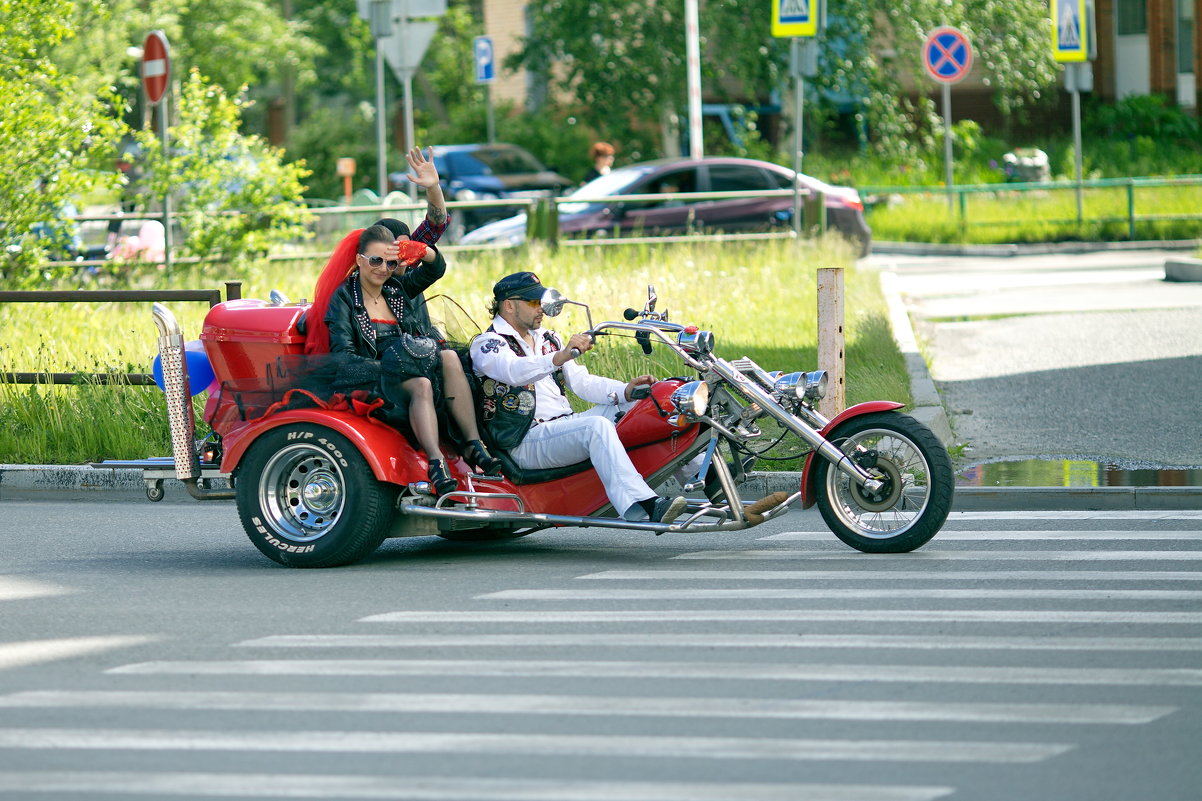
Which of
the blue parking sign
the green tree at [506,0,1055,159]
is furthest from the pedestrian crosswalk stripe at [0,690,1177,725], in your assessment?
the blue parking sign

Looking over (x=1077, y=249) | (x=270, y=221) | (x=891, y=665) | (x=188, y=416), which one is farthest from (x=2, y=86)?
(x=1077, y=249)

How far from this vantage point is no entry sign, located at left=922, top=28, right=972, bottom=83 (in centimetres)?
2578

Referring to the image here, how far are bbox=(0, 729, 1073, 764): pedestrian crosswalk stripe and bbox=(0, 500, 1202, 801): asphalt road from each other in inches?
0.5

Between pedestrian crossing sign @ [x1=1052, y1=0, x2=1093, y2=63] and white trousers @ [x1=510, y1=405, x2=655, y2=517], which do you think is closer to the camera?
white trousers @ [x1=510, y1=405, x2=655, y2=517]

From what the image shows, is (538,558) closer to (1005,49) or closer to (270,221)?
(270,221)

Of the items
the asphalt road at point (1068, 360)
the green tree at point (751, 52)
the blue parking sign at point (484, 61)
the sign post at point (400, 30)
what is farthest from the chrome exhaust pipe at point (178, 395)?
the blue parking sign at point (484, 61)

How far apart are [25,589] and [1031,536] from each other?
4725 mm

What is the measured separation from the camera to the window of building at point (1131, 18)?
130 ft

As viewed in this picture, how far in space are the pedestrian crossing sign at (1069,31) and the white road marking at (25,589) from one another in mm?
21543

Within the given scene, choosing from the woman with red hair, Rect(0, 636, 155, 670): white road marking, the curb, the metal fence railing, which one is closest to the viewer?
Rect(0, 636, 155, 670): white road marking

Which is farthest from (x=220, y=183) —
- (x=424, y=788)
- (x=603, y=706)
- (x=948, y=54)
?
(x=424, y=788)

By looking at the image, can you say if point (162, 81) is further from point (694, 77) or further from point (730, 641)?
point (694, 77)

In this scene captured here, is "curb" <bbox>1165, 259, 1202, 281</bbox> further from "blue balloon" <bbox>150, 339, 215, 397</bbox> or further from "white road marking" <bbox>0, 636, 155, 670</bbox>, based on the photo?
"white road marking" <bbox>0, 636, 155, 670</bbox>

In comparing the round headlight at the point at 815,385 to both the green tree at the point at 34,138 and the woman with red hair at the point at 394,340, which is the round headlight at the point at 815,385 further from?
the green tree at the point at 34,138
